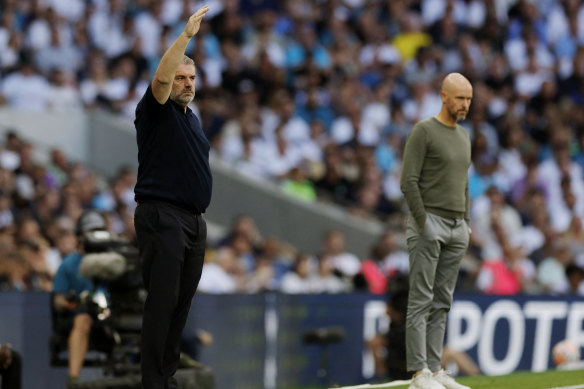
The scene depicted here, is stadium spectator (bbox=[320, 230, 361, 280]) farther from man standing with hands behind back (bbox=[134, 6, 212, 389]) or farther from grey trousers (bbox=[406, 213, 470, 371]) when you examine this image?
man standing with hands behind back (bbox=[134, 6, 212, 389])

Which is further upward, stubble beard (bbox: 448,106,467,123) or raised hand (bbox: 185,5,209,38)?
raised hand (bbox: 185,5,209,38)

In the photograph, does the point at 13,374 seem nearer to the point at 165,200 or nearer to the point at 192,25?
the point at 165,200

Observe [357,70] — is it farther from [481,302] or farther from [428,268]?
[428,268]

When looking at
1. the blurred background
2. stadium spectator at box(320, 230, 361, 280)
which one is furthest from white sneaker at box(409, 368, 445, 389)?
stadium spectator at box(320, 230, 361, 280)

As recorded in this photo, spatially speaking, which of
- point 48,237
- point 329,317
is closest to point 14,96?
point 48,237

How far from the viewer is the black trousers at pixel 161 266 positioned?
648 centimetres

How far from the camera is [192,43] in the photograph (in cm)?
1786

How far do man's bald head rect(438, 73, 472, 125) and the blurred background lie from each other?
446cm

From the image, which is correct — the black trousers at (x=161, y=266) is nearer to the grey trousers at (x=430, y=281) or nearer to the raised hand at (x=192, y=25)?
the raised hand at (x=192, y=25)

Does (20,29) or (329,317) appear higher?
(20,29)

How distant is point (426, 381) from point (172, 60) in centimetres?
259

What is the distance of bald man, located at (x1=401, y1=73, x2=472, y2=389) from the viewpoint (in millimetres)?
7516

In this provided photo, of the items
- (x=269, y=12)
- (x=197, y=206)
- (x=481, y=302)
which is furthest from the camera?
(x=269, y=12)

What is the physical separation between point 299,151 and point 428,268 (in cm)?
956
